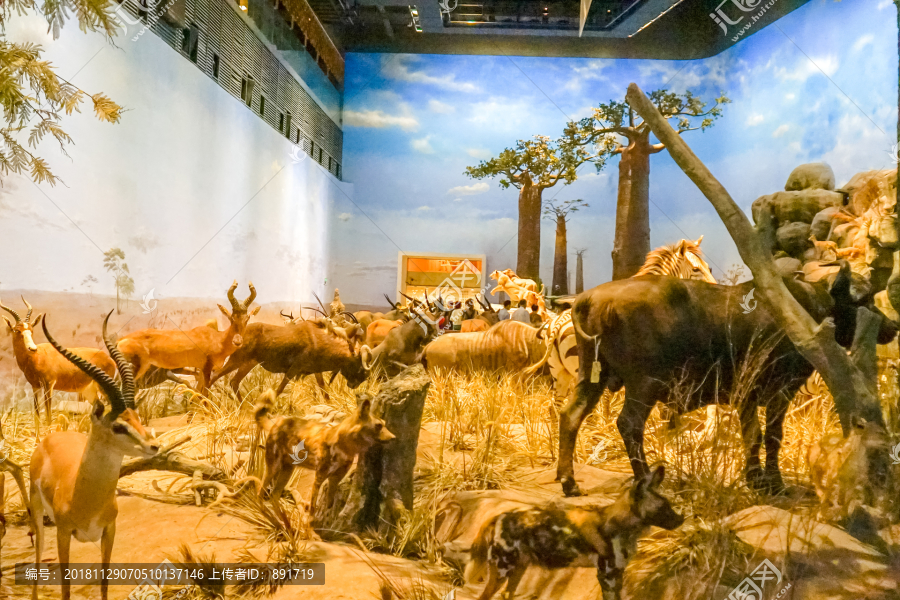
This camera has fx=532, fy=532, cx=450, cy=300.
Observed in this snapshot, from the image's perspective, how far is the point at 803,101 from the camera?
216 cm

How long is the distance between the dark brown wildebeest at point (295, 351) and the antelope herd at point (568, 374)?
0.19 ft

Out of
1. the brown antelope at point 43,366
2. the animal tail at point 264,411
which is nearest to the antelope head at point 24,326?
the brown antelope at point 43,366

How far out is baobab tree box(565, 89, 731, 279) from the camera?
2.34 m

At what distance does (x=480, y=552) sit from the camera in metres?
1.79

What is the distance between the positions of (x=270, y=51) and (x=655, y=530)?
263 centimetres

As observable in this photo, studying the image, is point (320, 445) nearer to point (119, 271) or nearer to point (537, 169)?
point (119, 271)

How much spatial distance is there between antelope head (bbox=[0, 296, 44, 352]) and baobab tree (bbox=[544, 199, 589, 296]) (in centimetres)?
220

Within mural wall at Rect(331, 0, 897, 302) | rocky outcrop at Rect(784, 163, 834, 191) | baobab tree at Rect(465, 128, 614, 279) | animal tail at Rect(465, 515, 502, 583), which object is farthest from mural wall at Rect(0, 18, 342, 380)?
rocky outcrop at Rect(784, 163, 834, 191)

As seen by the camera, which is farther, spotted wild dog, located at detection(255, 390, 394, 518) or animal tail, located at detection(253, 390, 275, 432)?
animal tail, located at detection(253, 390, 275, 432)

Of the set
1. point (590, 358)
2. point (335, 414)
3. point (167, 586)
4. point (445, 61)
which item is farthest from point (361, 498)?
point (445, 61)

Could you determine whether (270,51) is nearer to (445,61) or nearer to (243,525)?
(445,61)

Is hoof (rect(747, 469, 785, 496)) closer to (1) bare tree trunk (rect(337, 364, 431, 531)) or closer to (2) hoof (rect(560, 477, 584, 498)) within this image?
(2) hoof (rect(560, 477, 584, 498))

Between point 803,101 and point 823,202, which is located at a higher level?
point 803,101

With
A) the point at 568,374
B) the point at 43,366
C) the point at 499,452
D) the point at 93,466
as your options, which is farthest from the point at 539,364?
the point at 43,366
